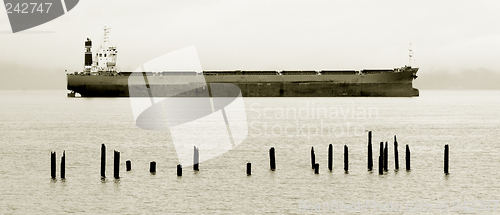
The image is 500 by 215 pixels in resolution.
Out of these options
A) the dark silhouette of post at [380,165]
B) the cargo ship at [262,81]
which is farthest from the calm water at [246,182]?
the cargo ship at [262,81]

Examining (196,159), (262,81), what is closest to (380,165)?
(196,159)

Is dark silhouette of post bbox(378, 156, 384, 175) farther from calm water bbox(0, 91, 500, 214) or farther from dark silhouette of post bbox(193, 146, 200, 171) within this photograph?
dark silhouette of post bbox(193, 146, 200, 171)

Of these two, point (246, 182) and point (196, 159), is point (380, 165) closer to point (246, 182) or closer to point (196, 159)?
point (246, 182)

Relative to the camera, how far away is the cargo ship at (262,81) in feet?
324

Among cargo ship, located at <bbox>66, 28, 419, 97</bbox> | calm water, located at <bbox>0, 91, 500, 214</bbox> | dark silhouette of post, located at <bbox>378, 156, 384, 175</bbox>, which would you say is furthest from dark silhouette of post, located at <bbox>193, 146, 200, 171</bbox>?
cargo ship, located at <bbox>66, 28, 419, 97</bbox>

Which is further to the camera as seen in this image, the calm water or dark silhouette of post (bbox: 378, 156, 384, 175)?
dark silhouette of post (bbox: 378, 156, 384, 175)

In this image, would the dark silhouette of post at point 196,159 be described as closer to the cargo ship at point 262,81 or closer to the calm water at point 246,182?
the calm water at point 246,182

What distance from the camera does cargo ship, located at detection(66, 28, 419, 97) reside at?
9875 cm

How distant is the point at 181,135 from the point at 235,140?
4514 mm

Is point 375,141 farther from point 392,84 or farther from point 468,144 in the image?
point 392,84

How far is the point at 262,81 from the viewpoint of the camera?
334 ft

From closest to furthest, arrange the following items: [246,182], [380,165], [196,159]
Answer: [246,182] < [380,165] < [196,159]

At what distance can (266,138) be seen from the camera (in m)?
34.6

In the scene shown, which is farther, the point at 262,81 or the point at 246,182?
the point at 262,81
